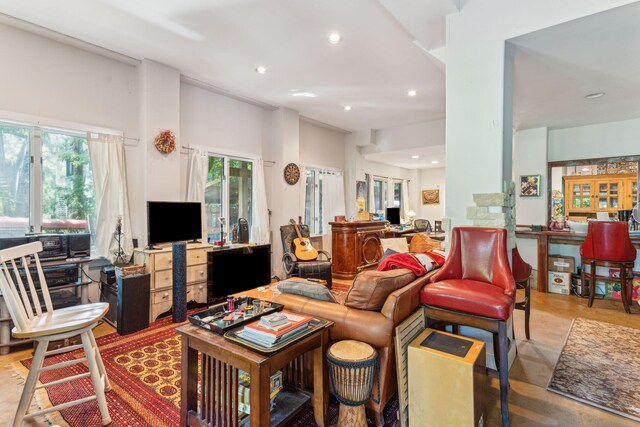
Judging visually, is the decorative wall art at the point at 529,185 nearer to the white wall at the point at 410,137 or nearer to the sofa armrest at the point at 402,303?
the white wall at the point at 410,137

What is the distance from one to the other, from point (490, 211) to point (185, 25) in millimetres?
3282

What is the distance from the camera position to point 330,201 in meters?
6.91

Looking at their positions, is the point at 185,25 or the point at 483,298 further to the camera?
the point at 185,25

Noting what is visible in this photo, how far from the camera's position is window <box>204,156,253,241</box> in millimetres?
4773

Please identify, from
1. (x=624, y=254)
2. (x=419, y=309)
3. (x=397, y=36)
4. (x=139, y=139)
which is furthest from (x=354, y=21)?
(x=624, y=254)

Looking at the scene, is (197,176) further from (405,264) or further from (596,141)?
(596,141)

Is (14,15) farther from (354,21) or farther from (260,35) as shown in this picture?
(354,21)

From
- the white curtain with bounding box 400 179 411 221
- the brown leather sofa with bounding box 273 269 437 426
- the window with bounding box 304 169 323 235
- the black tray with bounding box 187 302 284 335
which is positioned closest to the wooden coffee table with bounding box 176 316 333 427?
the black tray with bounding box 187 302 284 335

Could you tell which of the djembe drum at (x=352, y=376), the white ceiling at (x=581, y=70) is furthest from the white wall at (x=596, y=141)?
the djembe drum at (x=352, y=376)

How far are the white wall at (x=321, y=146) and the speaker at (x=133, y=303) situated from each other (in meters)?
3.86

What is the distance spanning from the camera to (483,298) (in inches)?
73.2

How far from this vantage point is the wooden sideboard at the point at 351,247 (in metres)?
5.61

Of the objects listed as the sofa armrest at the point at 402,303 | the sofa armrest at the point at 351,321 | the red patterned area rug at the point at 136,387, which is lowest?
the red patterned area rug at the point at 136,387

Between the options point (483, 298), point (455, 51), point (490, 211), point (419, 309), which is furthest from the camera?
point (455, 51)
